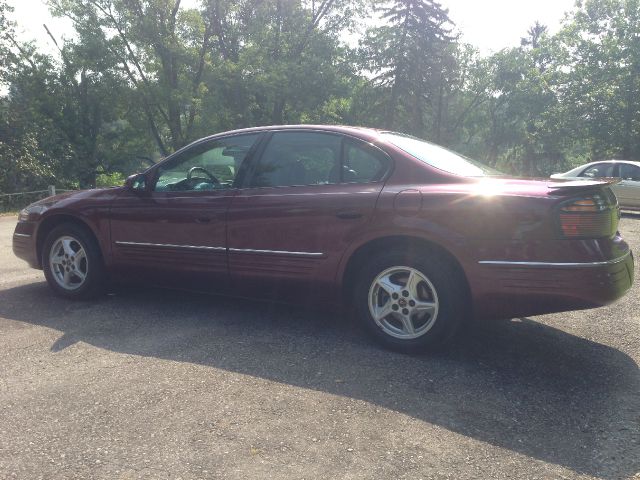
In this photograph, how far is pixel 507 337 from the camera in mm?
4090

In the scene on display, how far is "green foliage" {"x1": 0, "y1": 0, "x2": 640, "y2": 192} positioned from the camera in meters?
29.9

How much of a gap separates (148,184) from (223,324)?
1438 mm

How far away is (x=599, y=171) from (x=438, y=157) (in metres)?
12.4

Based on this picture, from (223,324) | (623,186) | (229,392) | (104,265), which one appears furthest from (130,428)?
(623,186)

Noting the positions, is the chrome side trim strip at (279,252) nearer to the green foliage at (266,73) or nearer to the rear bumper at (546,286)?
the rear bumper at (546,286)

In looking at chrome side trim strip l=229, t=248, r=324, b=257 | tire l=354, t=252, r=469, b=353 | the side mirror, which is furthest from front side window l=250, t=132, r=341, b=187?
the side mirror

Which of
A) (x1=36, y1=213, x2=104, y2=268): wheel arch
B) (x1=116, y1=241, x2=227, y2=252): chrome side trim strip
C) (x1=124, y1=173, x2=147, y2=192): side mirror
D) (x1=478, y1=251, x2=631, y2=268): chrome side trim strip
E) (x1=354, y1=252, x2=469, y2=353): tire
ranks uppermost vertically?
(x1=124, y1=173, x2=147, y2=192): side mirror

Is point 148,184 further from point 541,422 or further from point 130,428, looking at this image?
point 541,422

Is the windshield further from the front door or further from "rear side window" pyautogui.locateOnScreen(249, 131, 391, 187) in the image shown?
the front door

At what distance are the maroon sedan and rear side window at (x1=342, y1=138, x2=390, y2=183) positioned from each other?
11 mm

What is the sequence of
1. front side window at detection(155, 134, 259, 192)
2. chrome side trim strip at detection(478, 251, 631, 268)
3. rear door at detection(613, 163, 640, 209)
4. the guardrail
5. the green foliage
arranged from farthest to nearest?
the green foliage
the guardrail
rear door at detection(613, 163, 640, 209)
front side window at detection(155, 134, 259, 192)
chrome side trim strip at detection(478, 251, 631, 268)

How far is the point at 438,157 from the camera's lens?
163 inches

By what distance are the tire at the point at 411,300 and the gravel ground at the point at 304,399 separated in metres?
0.15

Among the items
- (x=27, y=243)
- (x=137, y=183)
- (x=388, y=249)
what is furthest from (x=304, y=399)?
(x=27, y=243)
